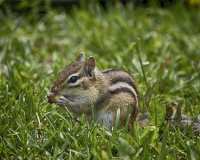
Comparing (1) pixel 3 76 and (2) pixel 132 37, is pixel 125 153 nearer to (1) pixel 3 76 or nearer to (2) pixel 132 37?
(1) pixel 3 76

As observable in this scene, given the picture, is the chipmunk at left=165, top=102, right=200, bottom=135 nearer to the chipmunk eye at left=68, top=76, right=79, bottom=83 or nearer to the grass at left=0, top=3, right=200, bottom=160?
the grass at left=0, top=3, right=200, bottom=160

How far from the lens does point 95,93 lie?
548cm

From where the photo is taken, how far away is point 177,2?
29.9 feet

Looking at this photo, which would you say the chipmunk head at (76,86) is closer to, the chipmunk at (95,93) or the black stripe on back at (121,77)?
the chipmunk at (95,93)

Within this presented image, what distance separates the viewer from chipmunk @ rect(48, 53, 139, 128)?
210 inches

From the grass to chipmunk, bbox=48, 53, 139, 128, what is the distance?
0.52ft

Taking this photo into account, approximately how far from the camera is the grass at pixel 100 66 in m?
4.77

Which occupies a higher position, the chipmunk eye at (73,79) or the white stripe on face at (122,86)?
the chipmunk eye at (73,79)

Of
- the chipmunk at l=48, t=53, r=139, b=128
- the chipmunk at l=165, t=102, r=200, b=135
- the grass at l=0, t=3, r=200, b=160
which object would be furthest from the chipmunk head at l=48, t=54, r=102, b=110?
the chipmunk at l=165, t=102, r=200, b=135

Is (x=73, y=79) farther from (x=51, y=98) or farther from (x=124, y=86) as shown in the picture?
(x=124, y=86)

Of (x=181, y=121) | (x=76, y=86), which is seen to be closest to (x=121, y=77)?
(x=76, y=86)

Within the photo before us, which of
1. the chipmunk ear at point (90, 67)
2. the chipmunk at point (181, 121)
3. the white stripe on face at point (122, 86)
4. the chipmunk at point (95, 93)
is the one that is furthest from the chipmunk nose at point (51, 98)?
the chipmunk at point (181, 121)

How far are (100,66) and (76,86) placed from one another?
178 centimetres

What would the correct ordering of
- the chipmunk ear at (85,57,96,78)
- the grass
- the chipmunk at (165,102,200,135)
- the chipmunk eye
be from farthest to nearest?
the chipmunk ear at (85,57,96,78) < the chipmunk eye < the chipmunk at (165,102,200,135) < the grass
